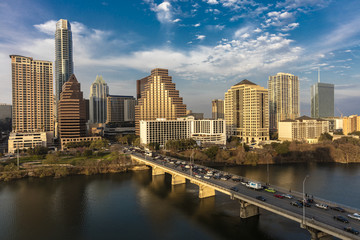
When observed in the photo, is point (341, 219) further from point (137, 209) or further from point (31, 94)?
point (31, 94)

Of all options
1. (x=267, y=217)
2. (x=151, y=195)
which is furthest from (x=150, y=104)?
(x=267, y=217)

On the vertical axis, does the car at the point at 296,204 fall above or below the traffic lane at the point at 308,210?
above

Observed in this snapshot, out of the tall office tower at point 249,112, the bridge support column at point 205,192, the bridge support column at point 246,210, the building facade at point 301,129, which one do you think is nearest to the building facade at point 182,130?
the tall office tower at point 249,112

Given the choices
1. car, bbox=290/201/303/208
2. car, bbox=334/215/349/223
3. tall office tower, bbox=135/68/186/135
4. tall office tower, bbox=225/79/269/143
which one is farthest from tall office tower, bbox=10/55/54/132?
car, bbox=334/215/349/223

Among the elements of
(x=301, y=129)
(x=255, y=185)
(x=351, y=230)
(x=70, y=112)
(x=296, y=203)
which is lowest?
(x=351, y=230)

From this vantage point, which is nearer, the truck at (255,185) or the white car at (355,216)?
the white car at (355,216)

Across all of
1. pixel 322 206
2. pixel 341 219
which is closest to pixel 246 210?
pixel 322 206

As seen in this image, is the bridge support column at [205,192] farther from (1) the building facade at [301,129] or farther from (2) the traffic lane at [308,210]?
(1) the building facade at [301,129]
